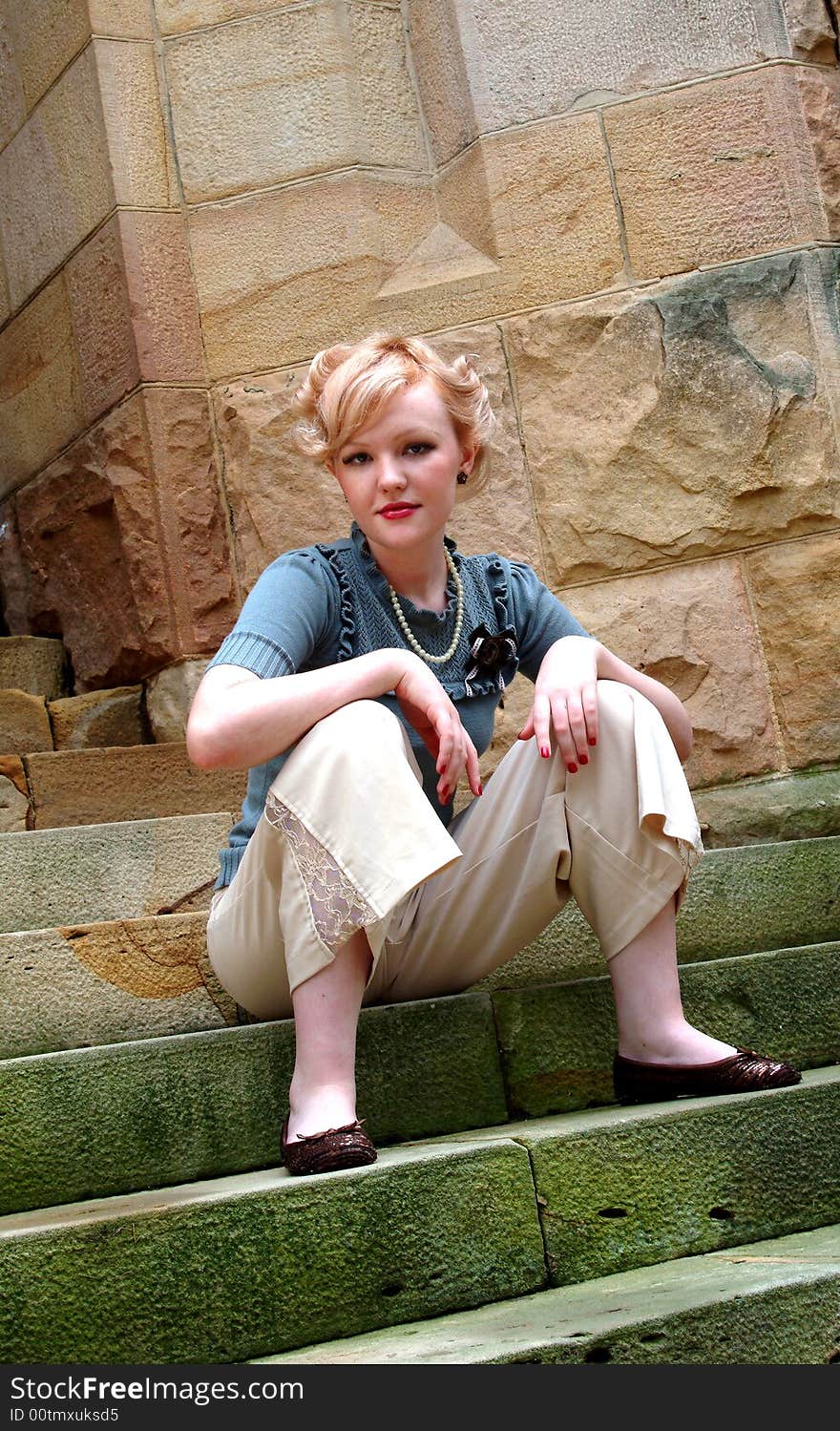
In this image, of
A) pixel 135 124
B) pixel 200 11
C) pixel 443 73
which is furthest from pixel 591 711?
pixel 200 11

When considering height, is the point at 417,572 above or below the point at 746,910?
above

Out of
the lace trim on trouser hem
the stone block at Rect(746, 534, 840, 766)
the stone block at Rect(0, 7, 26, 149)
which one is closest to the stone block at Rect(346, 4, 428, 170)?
the stone block at Rect(0, 7, 26, 149)

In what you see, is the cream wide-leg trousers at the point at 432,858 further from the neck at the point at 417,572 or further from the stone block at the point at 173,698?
the stone block at the point at 173,698

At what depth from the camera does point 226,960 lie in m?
2.02

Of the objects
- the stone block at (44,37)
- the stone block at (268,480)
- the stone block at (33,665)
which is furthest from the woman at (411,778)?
the stone block at (44,37)

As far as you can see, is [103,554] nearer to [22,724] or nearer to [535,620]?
[22,724]

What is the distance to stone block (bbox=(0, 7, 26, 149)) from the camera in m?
4.38

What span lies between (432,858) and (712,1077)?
49 cm

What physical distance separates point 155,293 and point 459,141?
87 cm

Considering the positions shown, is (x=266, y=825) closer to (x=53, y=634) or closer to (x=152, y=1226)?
(x=152, y=1226)

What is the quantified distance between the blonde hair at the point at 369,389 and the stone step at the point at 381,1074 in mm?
793

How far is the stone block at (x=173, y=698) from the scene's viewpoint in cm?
389

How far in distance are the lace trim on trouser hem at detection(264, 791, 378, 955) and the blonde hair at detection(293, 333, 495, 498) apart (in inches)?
23.0

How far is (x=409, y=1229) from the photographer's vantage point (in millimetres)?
1628
